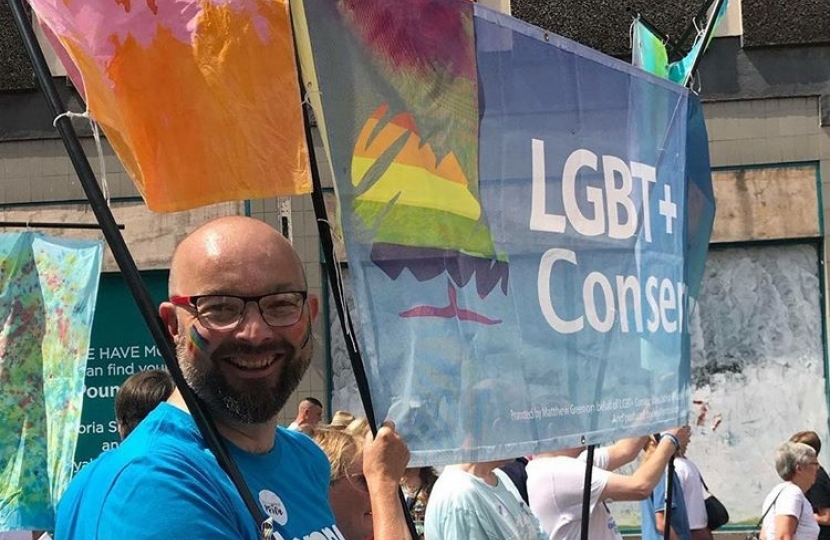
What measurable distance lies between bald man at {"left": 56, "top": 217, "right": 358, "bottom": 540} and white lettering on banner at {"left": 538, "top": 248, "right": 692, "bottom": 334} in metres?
1.23

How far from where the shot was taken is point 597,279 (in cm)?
409

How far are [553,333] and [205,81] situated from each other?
4.51ft

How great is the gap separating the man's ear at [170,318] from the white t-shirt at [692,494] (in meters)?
6.29

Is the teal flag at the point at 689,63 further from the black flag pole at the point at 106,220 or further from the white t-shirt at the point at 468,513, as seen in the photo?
the black flag pole at the point at 106,220

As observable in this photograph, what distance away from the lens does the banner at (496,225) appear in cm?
329

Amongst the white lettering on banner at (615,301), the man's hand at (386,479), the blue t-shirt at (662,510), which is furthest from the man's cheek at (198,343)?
the blue t-shirt at (662,510)

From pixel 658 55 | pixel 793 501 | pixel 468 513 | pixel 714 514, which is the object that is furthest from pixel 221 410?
pixel 714 514

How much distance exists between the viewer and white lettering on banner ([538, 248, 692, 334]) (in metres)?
3.86

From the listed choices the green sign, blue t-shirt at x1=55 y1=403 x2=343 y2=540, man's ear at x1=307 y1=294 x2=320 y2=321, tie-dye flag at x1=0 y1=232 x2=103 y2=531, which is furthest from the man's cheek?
the green sign

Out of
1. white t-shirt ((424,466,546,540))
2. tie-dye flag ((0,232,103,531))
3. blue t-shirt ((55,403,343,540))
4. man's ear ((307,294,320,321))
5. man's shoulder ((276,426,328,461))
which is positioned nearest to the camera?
blue t-shirt ((55,403,343,540))

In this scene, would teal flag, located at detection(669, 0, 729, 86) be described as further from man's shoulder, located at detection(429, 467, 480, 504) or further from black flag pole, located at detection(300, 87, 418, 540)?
black flag pole, located at detection(300, 87, 418, 540)

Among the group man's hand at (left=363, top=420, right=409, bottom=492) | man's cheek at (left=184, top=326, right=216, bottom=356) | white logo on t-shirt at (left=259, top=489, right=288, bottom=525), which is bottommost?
white logo on t-shirt at (left=259, top=489, right=288, bottom=525)

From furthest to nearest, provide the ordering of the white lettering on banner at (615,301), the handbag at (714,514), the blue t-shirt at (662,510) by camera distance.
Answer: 1. the handbag at (714,514)
2. the blue t-shirt at (662,510)
3. the white lettering on banner at (615,301)

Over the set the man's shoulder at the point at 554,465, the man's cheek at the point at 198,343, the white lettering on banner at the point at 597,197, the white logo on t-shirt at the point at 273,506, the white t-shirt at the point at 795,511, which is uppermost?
the white lettering on banner at the point at 597,197
